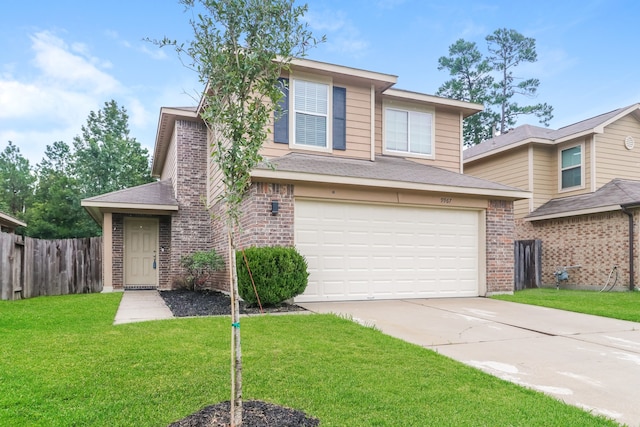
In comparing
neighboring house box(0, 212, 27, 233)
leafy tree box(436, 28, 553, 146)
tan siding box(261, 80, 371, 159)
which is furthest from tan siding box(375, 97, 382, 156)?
leafy tree box(436, 28, 553, 146)

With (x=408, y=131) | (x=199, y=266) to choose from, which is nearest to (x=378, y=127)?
(x=408, y=131)

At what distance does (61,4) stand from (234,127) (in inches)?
464

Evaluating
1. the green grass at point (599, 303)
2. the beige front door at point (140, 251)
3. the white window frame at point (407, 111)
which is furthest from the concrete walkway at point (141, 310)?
the green grass at point (599, 303)

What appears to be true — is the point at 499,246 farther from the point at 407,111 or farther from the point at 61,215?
the point at 61,215

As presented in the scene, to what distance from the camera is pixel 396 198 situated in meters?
9.30

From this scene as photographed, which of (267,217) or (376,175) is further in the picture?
(376,175)

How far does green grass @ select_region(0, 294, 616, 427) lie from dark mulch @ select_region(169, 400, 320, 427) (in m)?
0.11

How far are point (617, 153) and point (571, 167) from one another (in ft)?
4.88

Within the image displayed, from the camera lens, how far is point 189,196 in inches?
479

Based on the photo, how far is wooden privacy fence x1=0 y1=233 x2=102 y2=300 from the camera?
371 inches

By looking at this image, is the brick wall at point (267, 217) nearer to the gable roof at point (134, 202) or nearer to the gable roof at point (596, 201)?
the gable roof at point (134, 202)

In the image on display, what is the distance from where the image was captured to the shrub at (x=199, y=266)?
34.6ft

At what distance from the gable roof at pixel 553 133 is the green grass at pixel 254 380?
12.2m

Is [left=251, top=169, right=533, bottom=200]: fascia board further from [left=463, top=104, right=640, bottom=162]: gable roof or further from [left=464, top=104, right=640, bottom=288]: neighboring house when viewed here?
[left=463, top=104, right=640, bottom=162]: gable roof
